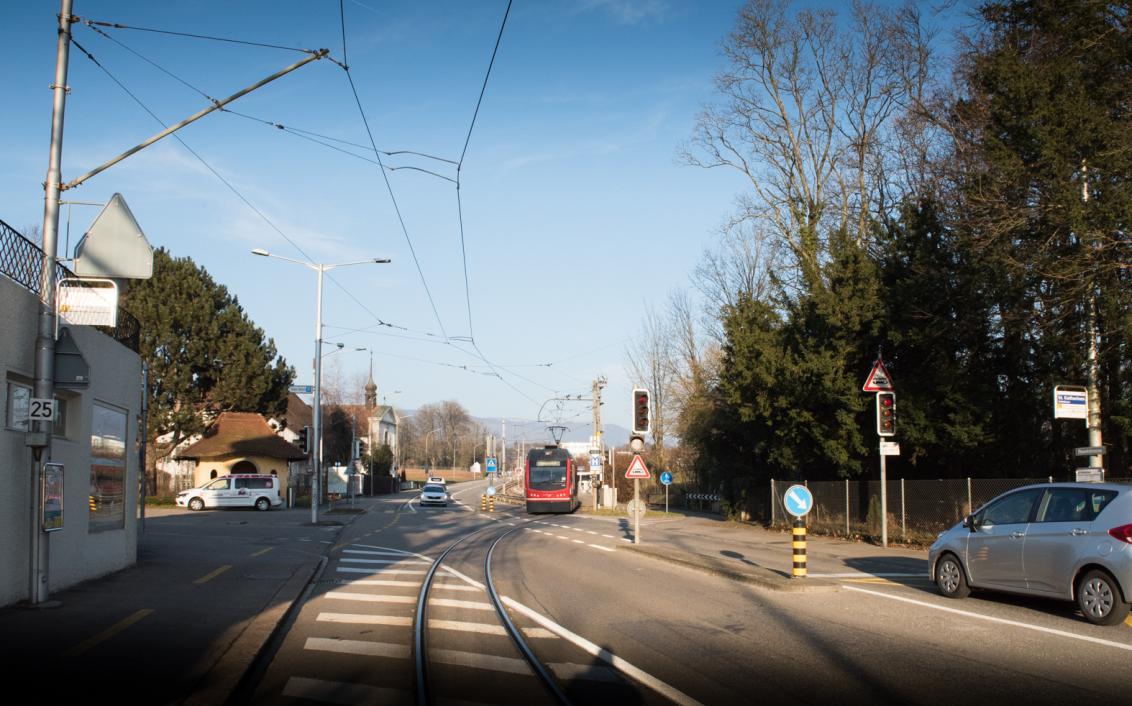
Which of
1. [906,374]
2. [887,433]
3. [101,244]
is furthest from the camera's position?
[906,374]

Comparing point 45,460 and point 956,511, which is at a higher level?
point 45,460

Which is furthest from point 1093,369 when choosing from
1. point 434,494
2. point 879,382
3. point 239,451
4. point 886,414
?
point 239,451

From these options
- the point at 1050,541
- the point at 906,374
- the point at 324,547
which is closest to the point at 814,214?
the point at 906,374

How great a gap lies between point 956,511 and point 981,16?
11.8m

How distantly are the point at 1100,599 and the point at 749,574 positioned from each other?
6.03 m

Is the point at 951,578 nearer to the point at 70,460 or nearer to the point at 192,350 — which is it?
the point at 70,460

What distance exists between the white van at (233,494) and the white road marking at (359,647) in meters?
39.4

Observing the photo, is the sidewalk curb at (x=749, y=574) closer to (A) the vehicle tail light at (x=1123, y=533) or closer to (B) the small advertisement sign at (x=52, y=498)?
(A) the vehicle tail light at (x=1123, y=533)

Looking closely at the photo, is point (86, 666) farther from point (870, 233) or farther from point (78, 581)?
point (870, 233)

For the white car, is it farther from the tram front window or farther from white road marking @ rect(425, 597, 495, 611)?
white road marking @ rect(425, 597, 495, 611)

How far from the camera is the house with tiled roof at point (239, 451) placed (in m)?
54.8

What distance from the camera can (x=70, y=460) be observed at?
13.9m

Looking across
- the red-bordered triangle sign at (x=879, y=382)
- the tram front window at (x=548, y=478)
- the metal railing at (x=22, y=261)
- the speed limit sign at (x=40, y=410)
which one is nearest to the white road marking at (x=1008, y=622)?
the red-bordered triangle sign at (x=879, y=382)

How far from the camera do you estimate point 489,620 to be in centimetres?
1195
